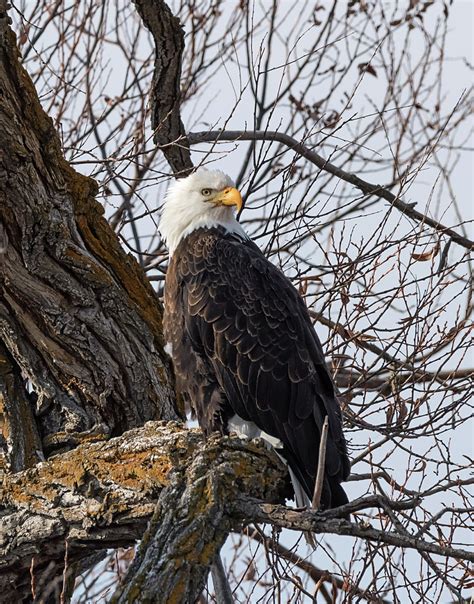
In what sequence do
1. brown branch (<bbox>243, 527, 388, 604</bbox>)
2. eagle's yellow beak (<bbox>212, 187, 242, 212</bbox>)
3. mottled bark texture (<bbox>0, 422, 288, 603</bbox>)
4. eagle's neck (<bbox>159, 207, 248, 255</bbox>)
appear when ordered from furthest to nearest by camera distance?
eagle's neck (<bbox>159, 207, 248, 255</bbox>) → eagle's yellow beak (<bbox>212, 187, 242, 212</bbox>) → brown branch (<bbox>243, 527, 388, 604</bbox>) → mottled bark texture (<bbox>0, 422, 288, 603</bbox>)

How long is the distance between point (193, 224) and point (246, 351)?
895mm

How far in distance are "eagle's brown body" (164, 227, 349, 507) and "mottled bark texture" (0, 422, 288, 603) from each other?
63cm

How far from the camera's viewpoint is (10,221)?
4.66 meters

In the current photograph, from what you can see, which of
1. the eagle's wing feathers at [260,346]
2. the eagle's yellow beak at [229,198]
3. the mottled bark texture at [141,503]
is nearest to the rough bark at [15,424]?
the mottled bark texture at [141,503]

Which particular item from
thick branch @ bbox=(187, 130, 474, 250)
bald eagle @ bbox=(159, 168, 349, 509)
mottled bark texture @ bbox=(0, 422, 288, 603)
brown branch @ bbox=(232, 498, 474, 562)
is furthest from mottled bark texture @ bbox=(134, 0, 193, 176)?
brown branch @ bbox=(232, 498, 474, 562)

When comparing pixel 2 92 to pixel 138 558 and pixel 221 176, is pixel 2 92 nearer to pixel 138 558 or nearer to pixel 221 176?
pixel 221 176

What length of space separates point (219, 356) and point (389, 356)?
1.13 metres

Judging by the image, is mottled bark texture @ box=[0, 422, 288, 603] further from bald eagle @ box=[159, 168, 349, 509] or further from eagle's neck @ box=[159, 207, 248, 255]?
eagle's neck @ box=[159, 207, 248, 255]

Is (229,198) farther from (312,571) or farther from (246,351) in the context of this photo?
(312,571)

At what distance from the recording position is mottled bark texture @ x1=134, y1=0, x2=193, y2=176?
557cm

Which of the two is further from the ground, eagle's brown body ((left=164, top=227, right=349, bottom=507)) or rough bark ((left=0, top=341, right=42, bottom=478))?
eagle's brown body ((left=164, top=227, right=349, bottom=507))

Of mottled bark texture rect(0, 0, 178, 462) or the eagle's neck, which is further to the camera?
the eagle's neck

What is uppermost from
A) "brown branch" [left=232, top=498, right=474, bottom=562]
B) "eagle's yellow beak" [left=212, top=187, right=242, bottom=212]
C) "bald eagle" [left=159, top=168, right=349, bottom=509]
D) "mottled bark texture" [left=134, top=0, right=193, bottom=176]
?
"mottled bark texture" [left=134, top=0, right=193, bottom=176]

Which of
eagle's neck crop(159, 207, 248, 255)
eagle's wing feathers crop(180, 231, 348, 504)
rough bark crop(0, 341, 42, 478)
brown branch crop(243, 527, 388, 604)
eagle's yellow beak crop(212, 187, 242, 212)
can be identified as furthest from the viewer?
eagle's neck crop(159, 207, 248, 255)
